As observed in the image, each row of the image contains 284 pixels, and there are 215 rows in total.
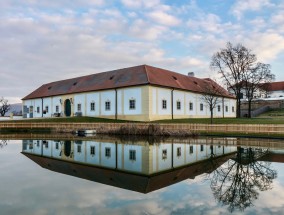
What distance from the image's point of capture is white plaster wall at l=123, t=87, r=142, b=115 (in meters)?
34.7

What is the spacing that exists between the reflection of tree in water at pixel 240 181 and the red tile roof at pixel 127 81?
76.0 ft

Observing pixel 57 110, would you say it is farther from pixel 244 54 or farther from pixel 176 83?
pixel 244 54

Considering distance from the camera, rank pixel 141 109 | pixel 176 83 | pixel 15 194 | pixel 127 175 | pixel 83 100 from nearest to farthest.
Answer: pixel 15 194 → pixel 127 175 → pixel 141 109 → pixel 176 83 → pixel 83 100

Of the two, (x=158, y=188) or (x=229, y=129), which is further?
(x=229, y=129)

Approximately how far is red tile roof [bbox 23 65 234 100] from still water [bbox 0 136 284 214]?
22.2 meters

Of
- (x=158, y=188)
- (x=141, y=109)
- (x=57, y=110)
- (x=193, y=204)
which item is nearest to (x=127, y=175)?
(x=158, y=188)

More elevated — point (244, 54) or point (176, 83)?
point (244, 54)

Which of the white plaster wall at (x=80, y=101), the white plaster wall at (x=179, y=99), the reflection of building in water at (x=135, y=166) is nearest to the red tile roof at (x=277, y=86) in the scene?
the white plaster wall at (x=179, y=99)

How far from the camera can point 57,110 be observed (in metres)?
46.9

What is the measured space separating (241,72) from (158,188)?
4090 cm

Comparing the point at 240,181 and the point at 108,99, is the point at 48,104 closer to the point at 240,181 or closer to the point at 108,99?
the point at 108,99

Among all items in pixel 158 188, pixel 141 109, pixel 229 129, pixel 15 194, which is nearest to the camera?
pixel 15 194

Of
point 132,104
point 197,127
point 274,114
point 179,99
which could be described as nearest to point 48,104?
point 132,104

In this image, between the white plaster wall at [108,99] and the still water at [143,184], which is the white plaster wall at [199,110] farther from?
the still water at [143,184]
